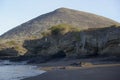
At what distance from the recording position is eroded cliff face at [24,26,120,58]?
34.5 metres

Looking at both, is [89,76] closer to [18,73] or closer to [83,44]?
[18,73]

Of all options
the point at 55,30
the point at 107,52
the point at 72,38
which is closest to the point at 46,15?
the point at 55,30

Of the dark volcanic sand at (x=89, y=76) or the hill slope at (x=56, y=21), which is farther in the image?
the hill slope at (x=56, y=21)

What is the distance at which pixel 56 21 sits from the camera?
11488cm

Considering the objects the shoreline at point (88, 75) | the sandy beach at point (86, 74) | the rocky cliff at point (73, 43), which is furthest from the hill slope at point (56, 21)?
the shoreline at point (88, 75)

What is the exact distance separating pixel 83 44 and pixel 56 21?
75.8 metres

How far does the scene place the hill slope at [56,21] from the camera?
10944 cm

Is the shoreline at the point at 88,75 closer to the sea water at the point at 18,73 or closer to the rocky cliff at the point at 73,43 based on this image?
the sea water at the point at 18,73

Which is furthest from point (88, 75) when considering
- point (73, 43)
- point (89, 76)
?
point (73, 43)

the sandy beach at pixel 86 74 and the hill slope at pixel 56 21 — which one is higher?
the hill slope at pixel 56 21

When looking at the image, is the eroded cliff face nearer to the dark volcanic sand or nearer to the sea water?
the sea water

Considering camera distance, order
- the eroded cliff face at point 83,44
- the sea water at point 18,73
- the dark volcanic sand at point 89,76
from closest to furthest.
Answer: the dark volcanic sand at point 89,76
the sea water at point 18,73
the eroded cliff face at point 83,44

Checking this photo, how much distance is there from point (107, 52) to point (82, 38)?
5.70 metres

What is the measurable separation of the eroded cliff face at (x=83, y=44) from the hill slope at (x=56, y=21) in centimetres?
5464
